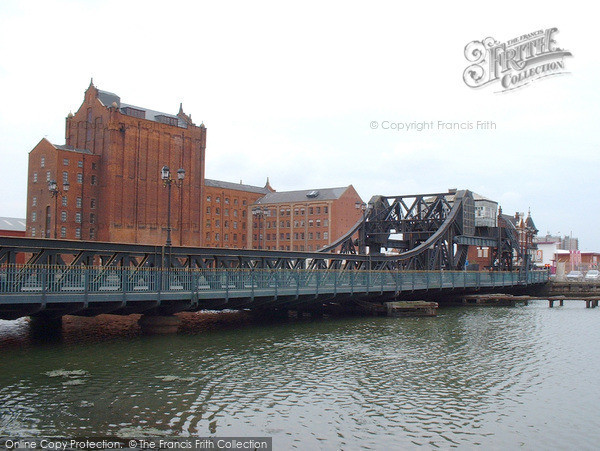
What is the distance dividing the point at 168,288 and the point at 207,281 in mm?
2684

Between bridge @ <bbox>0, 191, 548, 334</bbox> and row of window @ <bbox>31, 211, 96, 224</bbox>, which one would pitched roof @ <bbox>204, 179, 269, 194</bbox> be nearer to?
row of window @ <bbox>31, 211, 96, 224</bbox>

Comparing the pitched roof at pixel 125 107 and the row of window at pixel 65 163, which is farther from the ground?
the pitched roof at pixel 125 107

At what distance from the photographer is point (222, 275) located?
29641 millimetres

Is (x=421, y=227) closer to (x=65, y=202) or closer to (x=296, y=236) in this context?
(x=65, y=202)

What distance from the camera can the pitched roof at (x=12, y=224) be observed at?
8756 cm

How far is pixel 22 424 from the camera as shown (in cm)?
1328

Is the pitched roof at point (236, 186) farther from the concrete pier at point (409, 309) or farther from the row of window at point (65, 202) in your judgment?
the concrete pier at point (409, 309)

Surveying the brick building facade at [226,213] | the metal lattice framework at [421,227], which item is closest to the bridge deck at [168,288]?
the metal lattice framework at [421,227]

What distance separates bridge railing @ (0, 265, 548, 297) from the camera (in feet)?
73.0

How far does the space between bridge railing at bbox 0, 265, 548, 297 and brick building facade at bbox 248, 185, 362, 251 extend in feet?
188

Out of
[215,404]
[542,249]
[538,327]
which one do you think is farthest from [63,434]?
[542,249]

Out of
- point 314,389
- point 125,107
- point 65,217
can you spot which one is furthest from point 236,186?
point 314,389

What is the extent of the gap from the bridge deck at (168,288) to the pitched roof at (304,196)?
64.4m

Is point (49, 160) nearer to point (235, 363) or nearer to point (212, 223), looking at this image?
point (212, 223)
